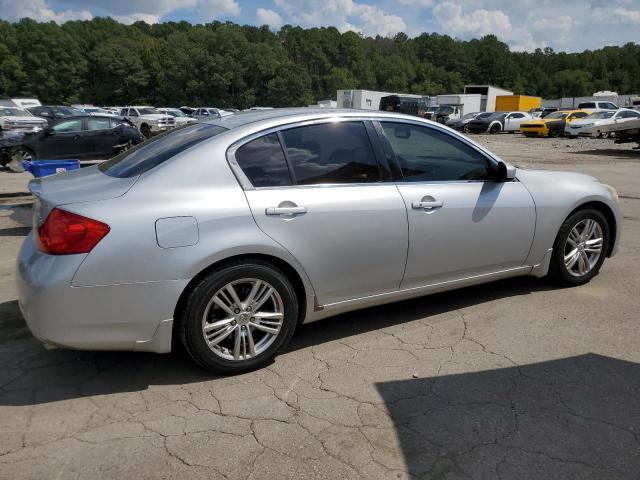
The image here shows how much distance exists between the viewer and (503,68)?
138625mm

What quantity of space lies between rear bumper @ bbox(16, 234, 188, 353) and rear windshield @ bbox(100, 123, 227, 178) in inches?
28.8

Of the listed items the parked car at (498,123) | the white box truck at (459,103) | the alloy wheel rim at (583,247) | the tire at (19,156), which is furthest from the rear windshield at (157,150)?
the white box truck at (459,103)

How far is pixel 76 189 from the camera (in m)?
3.27

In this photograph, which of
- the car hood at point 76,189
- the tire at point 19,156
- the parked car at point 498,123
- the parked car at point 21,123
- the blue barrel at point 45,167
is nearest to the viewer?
the car hood at point 76,189

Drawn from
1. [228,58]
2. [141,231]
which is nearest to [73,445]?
[141,231]

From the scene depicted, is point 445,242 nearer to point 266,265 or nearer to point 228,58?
point 266,265

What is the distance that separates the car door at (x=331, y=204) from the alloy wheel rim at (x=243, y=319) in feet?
1.01

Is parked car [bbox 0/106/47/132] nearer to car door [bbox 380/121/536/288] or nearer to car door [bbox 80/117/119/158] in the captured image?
car door [bbox 80/117/119/158]

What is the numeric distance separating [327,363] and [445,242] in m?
1.22

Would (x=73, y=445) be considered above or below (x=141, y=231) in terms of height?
below

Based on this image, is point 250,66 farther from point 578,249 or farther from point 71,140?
point 578,249

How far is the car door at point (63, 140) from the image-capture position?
14.1m

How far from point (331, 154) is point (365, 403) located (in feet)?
5.31

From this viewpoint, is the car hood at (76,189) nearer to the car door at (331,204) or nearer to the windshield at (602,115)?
the car door at (331,204)
